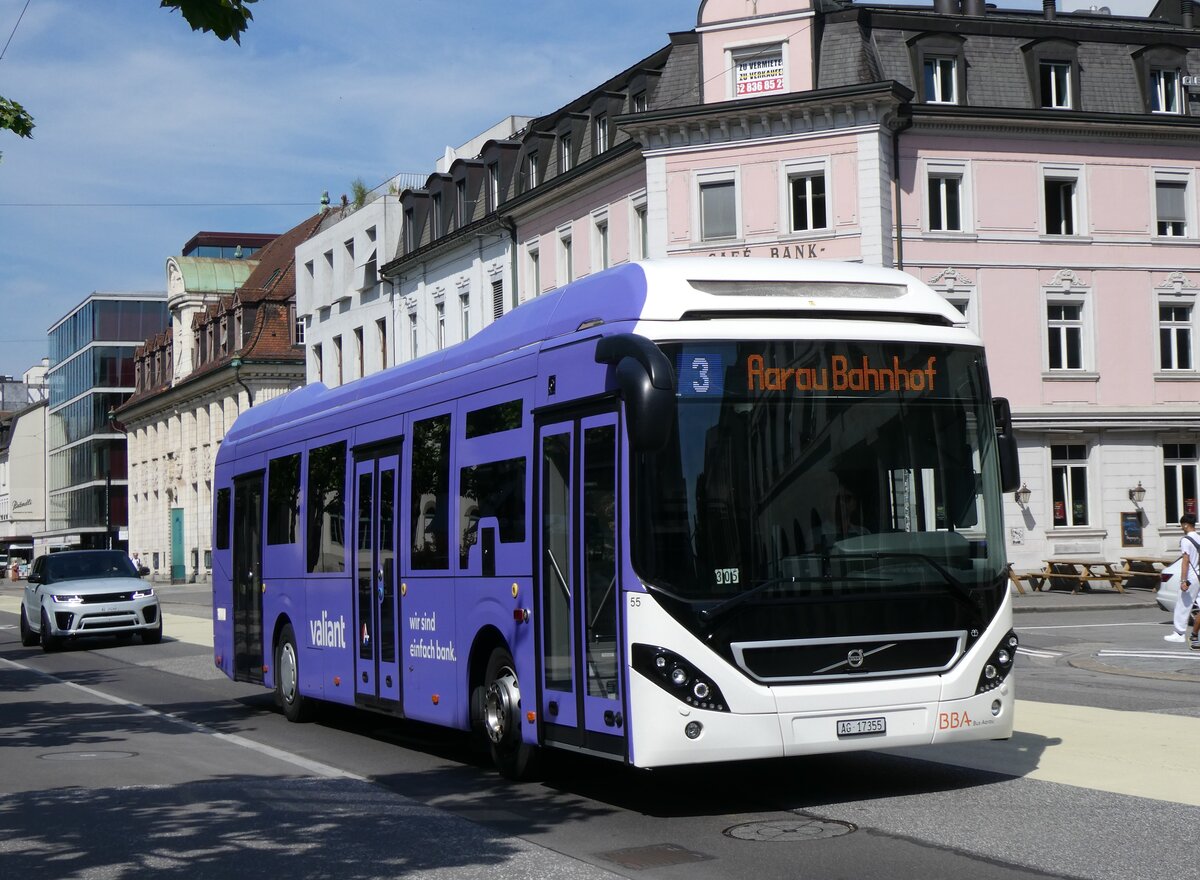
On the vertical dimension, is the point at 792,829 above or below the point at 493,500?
below

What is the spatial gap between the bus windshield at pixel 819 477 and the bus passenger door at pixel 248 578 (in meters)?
8.89

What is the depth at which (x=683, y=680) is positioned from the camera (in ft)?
28.7

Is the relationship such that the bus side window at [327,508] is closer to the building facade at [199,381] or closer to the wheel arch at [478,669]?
the wheel arch at [478,669]

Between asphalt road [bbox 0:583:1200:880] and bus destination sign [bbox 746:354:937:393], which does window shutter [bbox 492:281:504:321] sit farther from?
bus destination sign [bbox 746:354:937:393]

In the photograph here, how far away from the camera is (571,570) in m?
9.66

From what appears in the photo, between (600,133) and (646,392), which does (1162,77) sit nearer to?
(600,133)

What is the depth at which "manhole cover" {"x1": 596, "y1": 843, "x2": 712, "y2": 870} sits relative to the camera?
792 centimetres

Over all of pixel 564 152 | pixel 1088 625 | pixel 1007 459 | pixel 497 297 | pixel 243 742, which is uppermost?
pixel 564 152

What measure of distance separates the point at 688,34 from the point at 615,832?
32.9 metres

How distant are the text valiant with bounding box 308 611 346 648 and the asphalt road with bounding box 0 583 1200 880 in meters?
0.84

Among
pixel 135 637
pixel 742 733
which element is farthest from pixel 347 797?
pixel 135 637

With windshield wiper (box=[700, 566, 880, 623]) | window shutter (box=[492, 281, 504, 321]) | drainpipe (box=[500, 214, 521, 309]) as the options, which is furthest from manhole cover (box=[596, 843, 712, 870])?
window shutter (box=[492, 281, 504, 321])

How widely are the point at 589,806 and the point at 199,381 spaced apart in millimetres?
72749

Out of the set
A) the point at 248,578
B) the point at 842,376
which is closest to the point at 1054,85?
the point at 248,578
